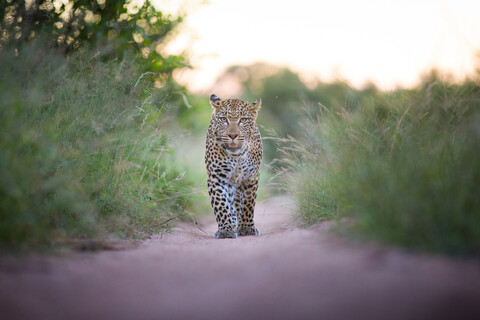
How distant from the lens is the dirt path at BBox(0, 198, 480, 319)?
2.32m

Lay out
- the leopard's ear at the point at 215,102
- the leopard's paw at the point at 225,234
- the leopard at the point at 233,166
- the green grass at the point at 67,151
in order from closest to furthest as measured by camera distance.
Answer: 1. the green grass at the point at 67,151
2. the leopard's paw at the point at 225,234
3. the leopard at the point at 233,166
4. the leopard's ear at the point at 215,102

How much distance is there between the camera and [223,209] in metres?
6.30

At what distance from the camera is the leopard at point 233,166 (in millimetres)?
6375

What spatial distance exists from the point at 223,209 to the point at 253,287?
11.9ft

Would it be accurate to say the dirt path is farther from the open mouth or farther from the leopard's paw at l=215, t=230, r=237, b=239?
the open mouth

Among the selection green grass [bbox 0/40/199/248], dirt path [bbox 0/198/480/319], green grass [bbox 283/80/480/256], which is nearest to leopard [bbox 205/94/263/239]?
green grass [bbox 0/40/199/248]

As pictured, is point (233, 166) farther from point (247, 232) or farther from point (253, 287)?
point (253, 287)

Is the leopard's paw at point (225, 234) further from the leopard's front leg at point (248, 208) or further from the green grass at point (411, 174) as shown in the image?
the green grass at point (411, 174)

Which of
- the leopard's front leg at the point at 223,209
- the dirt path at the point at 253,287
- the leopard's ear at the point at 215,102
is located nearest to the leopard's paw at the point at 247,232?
the leopard's front leg at the point at 223,209

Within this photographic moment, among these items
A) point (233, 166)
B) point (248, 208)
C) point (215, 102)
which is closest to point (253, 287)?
point (233, 166)

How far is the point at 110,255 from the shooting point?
3730 mm

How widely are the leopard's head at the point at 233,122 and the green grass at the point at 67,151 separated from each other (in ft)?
3.59

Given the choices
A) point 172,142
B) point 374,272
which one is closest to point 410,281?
point 374,272

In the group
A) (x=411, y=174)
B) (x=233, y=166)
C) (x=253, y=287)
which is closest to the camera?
(x=253, y=287)
